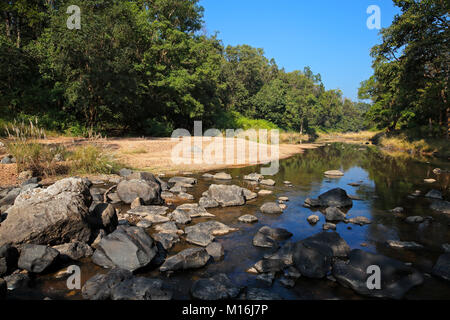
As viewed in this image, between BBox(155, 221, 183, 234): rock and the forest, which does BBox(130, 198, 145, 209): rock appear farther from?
the forest

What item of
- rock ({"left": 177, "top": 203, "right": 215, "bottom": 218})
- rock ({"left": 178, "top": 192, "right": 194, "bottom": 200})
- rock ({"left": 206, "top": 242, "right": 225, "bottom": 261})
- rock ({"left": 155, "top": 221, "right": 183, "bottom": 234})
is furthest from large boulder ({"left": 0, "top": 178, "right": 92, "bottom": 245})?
rock ({"left": 178, "top": 192, "right": 194, "bottom": 200})

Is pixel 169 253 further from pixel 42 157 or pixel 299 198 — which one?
pixel 42 157

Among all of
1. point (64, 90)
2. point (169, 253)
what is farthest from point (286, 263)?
point (64, 90)

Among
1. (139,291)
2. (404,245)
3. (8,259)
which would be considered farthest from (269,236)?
(8,259)

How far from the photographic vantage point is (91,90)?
72.0 feet

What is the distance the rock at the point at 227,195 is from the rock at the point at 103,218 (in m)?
3.66

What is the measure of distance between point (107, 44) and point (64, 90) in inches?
193

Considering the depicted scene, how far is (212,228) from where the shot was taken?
741 cm

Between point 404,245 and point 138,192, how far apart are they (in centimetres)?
772

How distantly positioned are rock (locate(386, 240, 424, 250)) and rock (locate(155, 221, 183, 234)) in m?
5.08

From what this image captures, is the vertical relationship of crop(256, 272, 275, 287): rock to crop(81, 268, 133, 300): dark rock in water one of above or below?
below

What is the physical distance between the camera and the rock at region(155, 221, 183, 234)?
724cm

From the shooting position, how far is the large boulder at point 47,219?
223 inches

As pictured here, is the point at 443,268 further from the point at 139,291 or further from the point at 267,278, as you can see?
the point at 139,291
